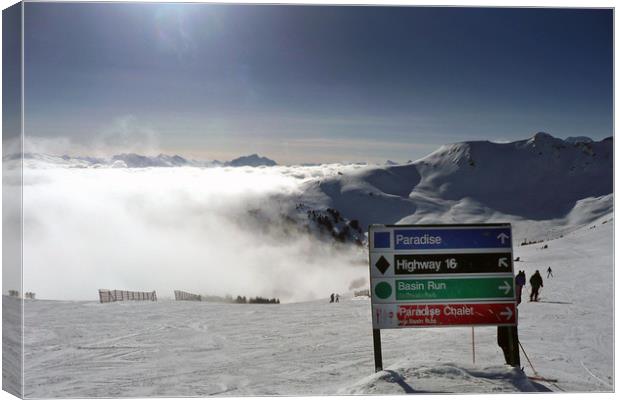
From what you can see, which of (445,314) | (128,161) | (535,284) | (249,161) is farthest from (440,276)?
(128,161)

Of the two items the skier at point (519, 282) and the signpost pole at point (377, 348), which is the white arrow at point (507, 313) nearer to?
the skier at point (519, 282)

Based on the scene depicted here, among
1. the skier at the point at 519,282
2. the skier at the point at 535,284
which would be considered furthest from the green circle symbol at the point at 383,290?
the skier at the point at 535,284

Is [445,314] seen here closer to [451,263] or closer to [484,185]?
[451,263]

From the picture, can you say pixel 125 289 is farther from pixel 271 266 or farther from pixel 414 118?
pixel 414 118

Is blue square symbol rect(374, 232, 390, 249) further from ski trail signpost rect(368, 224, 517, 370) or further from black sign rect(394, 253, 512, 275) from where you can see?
black sign rect(394, 253, 512, 275)

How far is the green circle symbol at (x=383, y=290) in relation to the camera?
40.4 ft

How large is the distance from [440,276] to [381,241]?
944 mm

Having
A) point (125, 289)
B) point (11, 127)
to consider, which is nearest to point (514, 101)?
point (125, 289)

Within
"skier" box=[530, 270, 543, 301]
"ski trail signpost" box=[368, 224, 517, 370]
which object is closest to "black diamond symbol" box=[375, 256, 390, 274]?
"ski trail signpost" box=[368, 224, 517, 370]

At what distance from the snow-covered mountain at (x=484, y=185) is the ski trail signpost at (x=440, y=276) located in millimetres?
992

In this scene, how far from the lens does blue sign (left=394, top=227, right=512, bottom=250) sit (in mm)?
12352

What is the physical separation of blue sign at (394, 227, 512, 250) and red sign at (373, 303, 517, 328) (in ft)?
2.64

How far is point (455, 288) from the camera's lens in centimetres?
1241

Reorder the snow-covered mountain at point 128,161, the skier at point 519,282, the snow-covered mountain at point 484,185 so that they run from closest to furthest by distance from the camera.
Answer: the snow-covered mountain at point 128,161 < the skier at point 519,282 < the snow-covered mountain at point 484,185
